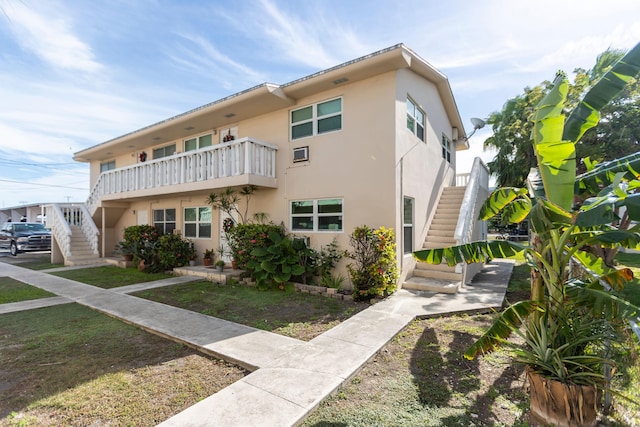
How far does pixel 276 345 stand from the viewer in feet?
15.9

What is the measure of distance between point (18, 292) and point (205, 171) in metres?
6.49

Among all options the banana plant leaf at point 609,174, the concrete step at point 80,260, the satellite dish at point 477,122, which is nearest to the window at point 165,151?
the concrete step at point 80,260

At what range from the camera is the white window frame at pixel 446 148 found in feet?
45.1

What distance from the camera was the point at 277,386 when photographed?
357 cm

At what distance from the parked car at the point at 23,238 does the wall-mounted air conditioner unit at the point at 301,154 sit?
64.8 ft

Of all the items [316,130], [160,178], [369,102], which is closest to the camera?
[369,102]

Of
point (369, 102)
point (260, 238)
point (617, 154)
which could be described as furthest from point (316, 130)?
point (617, 154)

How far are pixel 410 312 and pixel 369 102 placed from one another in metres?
5.89

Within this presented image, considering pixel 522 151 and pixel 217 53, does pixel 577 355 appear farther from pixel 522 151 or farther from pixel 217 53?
pixel 522 151

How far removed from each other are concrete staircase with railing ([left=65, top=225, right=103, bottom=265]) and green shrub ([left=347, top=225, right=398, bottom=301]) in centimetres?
1373

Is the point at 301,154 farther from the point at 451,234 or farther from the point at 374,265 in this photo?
the point at 451,234

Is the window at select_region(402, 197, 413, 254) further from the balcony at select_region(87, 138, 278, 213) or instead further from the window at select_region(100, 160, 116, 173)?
the window at select_region(100, 160, 116, 173)

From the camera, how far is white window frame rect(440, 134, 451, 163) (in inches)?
542

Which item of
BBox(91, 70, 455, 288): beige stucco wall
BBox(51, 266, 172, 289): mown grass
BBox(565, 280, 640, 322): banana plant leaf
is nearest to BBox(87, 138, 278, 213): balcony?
BBox(91, 70, 455, 288): beige stucco wall
